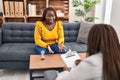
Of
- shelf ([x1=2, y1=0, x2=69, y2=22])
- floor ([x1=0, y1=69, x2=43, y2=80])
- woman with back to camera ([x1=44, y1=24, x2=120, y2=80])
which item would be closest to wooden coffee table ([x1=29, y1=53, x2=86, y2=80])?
floor ([x1=0, y1=69, x2=43, y2=80])

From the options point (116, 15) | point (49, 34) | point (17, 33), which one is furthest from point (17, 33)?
point (116, 15)

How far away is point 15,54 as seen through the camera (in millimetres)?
2771

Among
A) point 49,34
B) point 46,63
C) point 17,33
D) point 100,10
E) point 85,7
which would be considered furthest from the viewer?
point 100,10

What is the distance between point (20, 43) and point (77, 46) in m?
1.01

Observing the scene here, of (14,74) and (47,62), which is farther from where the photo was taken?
(14,74)

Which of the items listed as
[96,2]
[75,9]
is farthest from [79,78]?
[75,9]

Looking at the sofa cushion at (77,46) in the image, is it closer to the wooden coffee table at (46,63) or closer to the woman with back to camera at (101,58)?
the wooden coffee table at (46,63)

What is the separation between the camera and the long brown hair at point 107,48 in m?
1.12

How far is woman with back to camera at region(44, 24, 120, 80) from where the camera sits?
1119 millimetres

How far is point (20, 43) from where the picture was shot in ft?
10.6

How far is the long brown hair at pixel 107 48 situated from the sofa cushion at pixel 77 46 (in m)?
1.72

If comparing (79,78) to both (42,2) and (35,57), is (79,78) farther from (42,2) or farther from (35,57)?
(42,2)

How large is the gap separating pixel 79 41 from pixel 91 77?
2143 mm

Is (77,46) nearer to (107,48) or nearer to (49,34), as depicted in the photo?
(49,34)
